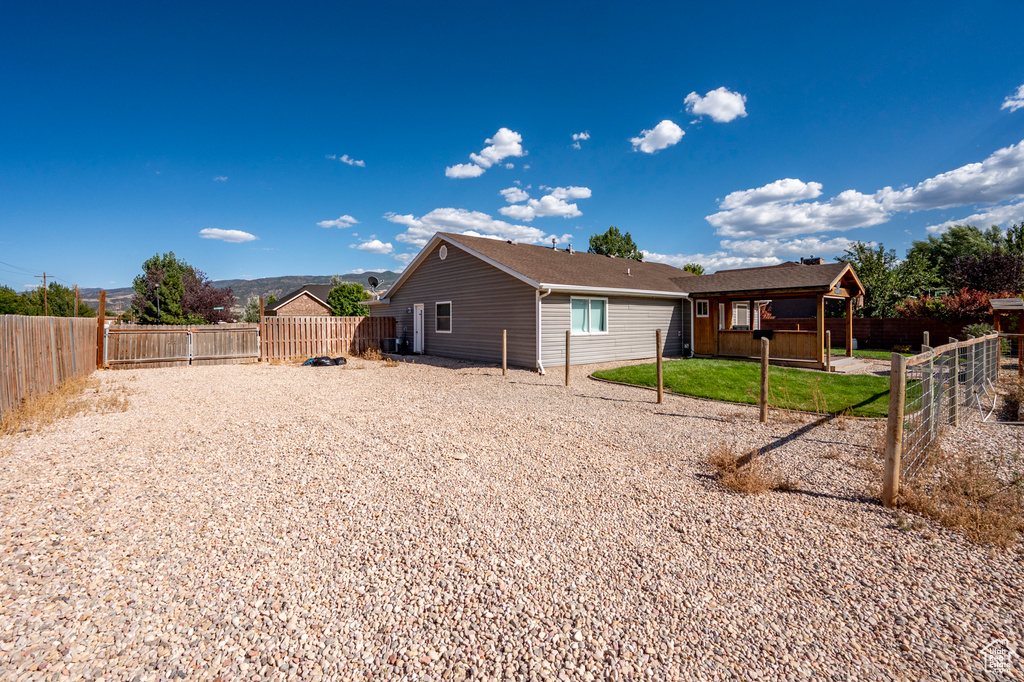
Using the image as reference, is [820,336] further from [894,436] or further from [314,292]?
[314,292]

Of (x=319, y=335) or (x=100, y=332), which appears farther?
(x=319, y=335)

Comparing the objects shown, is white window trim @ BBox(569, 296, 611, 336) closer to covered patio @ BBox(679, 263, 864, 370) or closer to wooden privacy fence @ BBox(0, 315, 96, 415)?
covered patio @ BBox(679, 263, 864, 370)

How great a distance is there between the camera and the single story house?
14.7 m

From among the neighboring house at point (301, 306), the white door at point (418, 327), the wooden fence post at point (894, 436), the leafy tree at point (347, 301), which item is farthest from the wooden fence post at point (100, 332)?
the neighboring house at point (301, 306)

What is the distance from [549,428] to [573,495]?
106 inches

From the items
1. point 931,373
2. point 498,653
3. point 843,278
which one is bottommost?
point 498,653

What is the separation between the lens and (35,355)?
857 centimetres

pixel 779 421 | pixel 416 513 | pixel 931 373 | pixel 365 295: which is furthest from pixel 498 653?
pixel 365 295

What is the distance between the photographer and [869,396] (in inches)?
378

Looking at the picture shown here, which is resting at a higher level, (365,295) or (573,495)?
(365,295)

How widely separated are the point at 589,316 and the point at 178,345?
14986mm

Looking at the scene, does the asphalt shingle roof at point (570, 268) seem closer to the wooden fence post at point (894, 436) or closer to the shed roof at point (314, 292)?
the wooden fence post at point (894, 436)

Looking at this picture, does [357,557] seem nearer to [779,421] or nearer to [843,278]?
[779,421]

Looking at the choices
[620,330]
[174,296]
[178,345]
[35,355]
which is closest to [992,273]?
[620,330]
